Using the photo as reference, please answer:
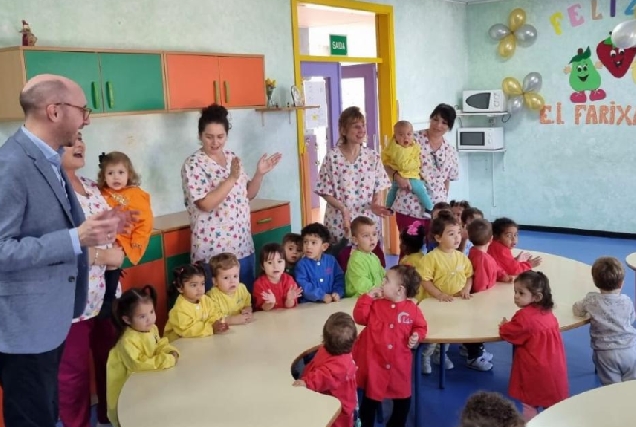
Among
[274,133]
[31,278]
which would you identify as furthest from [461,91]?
[31,278]

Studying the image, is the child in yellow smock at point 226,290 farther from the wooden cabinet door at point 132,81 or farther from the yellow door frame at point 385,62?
the yellow door frame at point 385,62

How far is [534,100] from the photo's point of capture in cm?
777

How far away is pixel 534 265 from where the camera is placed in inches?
165

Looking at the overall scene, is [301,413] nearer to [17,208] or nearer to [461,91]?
[17,208]

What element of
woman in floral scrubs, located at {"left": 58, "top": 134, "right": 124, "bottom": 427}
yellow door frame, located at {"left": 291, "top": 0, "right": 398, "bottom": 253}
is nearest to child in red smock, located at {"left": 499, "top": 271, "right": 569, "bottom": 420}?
woman in floral scrubs, located at {"left": 58, "top": 134, "right": 124, "bottom": 427}

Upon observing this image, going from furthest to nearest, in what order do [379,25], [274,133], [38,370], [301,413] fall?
[379,25], [274,133], [301,413], [38,370]

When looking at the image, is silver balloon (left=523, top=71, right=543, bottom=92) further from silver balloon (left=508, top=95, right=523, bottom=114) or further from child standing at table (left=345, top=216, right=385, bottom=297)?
child standing at table (left=345, top=216, right=385, bottom=297)

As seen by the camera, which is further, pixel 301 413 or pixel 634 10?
pixel 634 10

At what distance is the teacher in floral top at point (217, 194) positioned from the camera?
357cm

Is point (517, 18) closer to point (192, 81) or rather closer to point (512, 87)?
point (512, 87)

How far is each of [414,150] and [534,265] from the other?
117cm

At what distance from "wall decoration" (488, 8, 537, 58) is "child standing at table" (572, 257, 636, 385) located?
16.8 feet

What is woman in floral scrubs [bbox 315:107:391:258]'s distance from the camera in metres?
4.24

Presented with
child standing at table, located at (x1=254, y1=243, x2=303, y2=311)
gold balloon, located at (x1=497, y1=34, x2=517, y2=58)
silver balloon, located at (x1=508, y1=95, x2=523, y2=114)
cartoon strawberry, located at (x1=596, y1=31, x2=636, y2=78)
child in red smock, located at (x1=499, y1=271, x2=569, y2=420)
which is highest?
gold balloon, located at (x1=497, y1=34, x2=517, y2=58)
